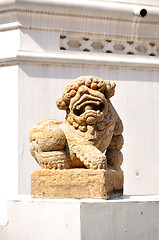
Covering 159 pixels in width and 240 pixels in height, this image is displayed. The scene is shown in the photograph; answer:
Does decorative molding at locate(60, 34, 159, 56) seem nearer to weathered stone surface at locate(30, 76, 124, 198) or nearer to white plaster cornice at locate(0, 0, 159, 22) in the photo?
white plaster cornice at locate(0, 0, 159, 22)

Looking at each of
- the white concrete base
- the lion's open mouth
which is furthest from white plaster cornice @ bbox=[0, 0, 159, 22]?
the white concrete base

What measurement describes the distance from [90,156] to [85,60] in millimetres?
3220

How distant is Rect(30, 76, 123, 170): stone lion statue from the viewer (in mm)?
5492

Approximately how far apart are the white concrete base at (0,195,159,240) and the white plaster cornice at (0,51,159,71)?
10.4 feet

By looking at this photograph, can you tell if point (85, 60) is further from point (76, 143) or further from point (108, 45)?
point (76, 143)

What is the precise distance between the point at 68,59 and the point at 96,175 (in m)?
3.34

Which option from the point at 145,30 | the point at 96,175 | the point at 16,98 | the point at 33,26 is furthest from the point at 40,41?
the point at 96,175

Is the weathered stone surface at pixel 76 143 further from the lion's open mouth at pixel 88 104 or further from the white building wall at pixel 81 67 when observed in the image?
the white building wall at pixel 81 67

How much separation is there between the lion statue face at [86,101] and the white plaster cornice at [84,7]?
2904 mm

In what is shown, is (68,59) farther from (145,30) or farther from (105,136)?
(105,136)

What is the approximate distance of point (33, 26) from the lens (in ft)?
26.9

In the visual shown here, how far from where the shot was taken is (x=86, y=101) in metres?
5.50

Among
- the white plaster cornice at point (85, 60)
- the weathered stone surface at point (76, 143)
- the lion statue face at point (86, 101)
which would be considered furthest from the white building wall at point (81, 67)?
the lion statue face at point (86, 101)

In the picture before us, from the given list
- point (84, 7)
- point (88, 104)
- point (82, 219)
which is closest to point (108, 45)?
point (84, 7)
